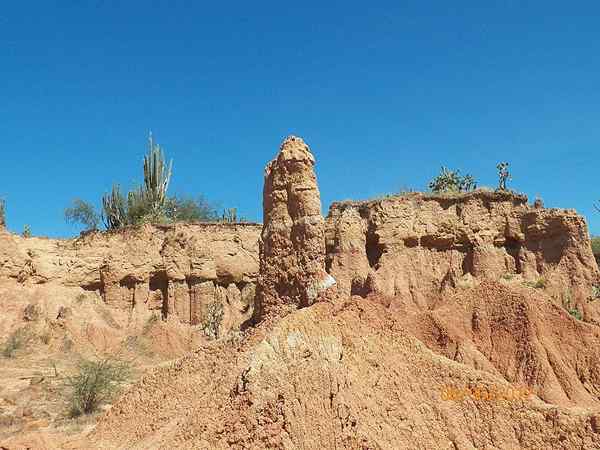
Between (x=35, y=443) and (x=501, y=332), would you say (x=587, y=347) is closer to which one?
(x=501, y=332)

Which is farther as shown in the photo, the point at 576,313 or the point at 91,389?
the point at 576,313

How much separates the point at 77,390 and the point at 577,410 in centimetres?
968

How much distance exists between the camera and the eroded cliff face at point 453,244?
78.1 feet

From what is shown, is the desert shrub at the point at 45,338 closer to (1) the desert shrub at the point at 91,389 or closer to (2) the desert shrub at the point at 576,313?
(1) the desert shrub at the point at 91,389

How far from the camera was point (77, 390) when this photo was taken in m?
12.7

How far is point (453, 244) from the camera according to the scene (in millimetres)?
25281

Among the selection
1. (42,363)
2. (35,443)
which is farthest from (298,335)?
(42,363)

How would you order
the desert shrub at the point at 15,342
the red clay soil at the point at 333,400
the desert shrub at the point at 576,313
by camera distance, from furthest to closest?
1. the desert shrub at the point at 576,313
2. the desert shrub at the point at 15,342
3. the red clay soil at the point at 333,400
